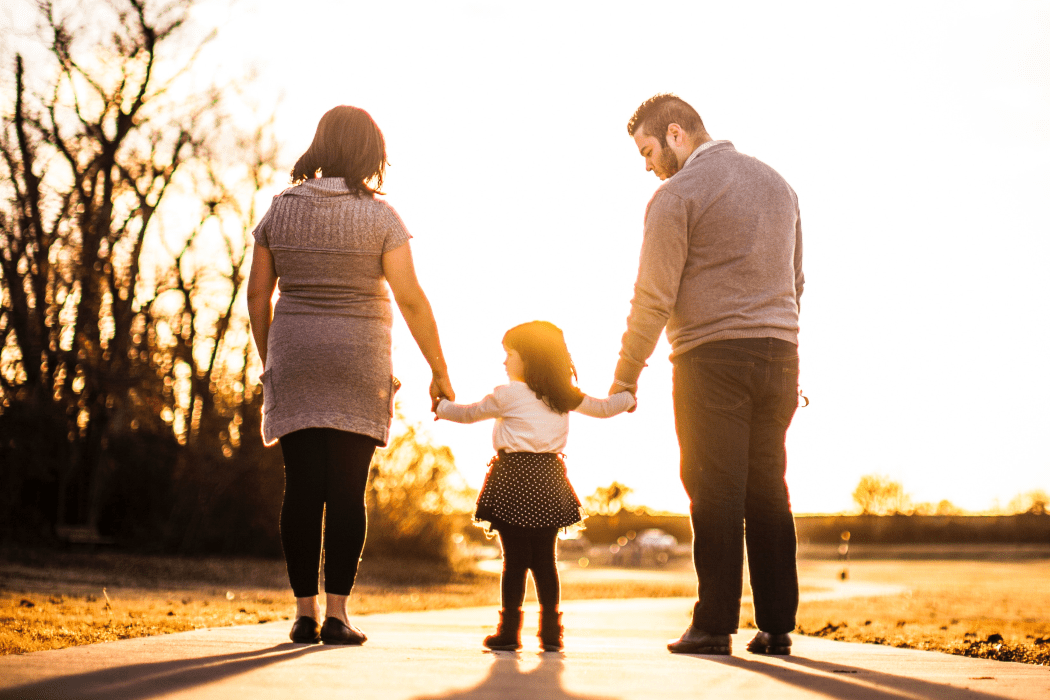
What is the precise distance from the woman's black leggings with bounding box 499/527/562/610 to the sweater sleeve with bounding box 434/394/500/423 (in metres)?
0.48

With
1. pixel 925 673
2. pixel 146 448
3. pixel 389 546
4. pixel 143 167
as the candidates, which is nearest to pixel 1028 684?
pixel 925 673

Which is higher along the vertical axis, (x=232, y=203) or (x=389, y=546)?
(x=232, y=203)

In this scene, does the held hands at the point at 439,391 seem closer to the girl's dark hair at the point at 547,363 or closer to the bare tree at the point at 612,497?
the girl's dark hair at the point at 547,363

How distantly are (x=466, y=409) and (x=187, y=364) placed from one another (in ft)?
46.9

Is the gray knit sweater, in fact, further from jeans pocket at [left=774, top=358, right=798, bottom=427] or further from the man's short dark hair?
the man's short dark hair

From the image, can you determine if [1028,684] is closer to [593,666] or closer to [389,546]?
Answer: [593,666]

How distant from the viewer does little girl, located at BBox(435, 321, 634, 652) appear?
419 cm

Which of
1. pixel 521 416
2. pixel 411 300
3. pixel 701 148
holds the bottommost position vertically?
pixel 521 416

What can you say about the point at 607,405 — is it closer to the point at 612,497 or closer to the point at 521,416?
the point at 521,416

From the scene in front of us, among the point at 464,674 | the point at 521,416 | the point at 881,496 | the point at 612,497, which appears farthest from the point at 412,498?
the point at 612,497

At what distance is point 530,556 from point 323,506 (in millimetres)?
995

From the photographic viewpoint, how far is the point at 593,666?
8.84 feet

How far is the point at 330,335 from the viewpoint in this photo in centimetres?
365

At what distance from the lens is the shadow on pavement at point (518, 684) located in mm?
2080
